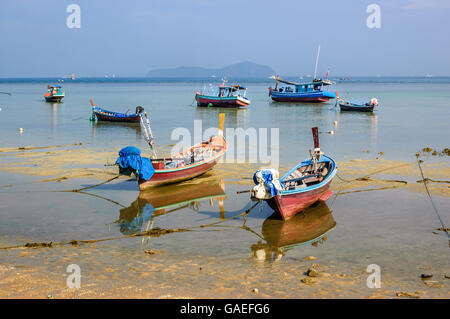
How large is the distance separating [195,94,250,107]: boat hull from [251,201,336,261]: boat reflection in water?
1837 inches

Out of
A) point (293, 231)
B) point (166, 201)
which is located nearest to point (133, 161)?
point (166, 201)

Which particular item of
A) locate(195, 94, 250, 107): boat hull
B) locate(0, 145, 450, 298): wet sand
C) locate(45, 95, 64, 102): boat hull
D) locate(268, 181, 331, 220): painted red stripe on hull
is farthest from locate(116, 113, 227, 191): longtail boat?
locate(45, 95, 64, 102): boat hull

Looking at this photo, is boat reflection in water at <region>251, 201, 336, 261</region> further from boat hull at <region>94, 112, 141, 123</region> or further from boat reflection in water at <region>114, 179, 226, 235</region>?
boat hull at <region>94, 112, 141, 123</region>

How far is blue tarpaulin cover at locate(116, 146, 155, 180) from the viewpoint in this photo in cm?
1805

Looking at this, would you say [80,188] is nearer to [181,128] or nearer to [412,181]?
[412,181]

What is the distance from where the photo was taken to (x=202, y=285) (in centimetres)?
1045

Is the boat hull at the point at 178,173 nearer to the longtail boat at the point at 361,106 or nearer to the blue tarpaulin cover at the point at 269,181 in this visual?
the blue tarpaulin cover at the point at 269,181

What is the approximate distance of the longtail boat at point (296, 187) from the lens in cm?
1433

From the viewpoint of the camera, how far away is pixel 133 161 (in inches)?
713

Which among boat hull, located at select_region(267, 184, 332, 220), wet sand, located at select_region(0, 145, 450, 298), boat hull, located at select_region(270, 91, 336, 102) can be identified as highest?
boat hull, located at select_region(270, 91, 336, 102)

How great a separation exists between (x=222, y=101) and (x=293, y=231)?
5050 centimetres

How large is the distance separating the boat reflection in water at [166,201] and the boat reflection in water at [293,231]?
2.40m

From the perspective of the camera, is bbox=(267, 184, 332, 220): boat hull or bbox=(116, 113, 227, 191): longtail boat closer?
bbox=(267, 184, 332, 220): boat hull

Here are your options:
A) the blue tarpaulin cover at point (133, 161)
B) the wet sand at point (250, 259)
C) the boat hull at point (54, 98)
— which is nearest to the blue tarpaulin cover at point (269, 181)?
the wet sand at point (250, 259)
